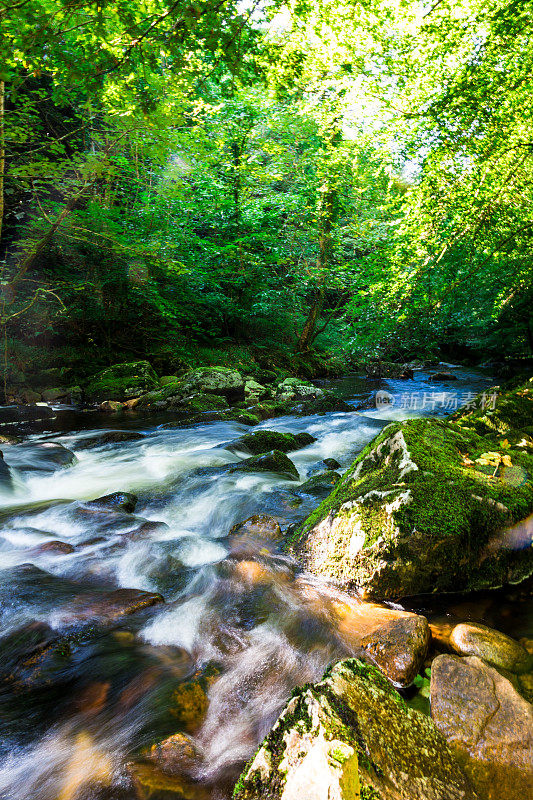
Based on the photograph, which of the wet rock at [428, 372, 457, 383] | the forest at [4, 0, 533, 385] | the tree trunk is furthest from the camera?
the wet rock at [428, 372, 457, 383]

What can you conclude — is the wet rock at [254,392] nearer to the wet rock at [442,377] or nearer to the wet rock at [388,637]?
the wet rock at [442,377]

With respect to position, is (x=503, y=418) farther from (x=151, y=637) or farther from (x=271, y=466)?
(x=151, y=637)

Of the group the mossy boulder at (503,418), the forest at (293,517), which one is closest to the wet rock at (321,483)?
the forest at (293,517)

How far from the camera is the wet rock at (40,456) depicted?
6621 mm

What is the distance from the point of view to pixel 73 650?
255cm

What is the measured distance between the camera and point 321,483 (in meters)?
5.16

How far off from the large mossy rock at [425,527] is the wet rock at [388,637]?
0.19 meters

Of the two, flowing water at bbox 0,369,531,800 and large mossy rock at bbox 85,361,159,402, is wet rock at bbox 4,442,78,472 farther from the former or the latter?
large mossy rock at bbox 85,361,159,402

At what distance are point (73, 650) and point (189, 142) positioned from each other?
12746mm

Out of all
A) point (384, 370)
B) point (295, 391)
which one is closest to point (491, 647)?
point (295, 391)

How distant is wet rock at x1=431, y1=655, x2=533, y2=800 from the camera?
1.58 m

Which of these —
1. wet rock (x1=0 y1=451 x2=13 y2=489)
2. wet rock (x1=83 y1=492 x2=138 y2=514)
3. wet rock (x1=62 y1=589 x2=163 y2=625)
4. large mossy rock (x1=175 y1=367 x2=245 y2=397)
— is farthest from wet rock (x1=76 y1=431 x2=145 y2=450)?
wet rock (x1=62 y1=589 x2=163 y2=625)

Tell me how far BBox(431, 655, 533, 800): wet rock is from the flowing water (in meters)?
0.65

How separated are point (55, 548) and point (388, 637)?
3159mm
